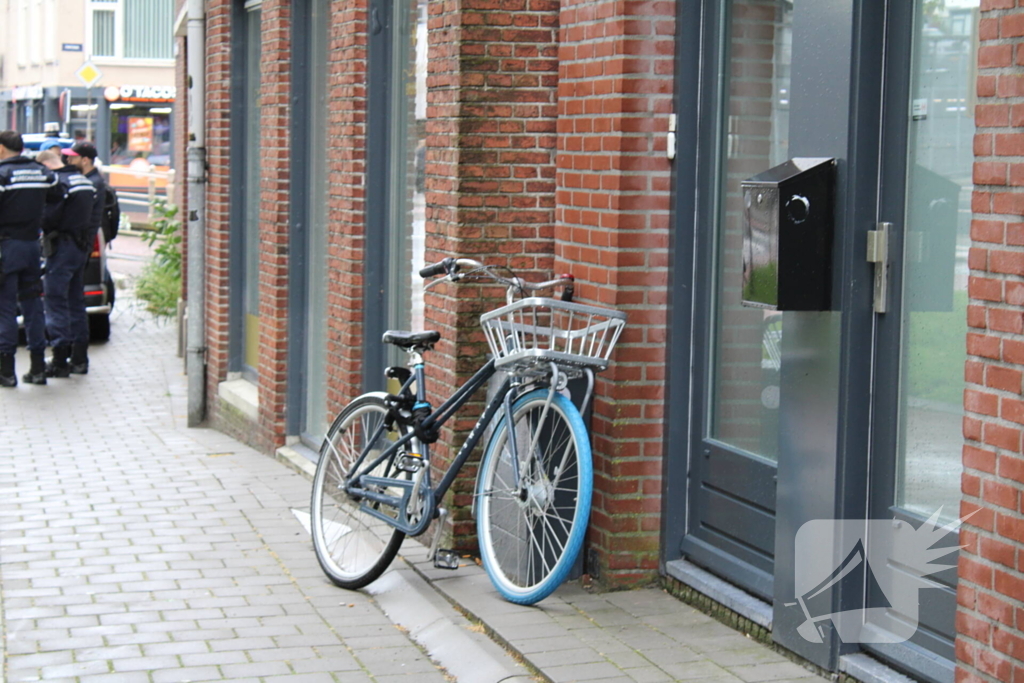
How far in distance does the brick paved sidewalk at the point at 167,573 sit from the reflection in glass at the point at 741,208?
4.13 feet

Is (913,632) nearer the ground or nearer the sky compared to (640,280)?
nearer the ground

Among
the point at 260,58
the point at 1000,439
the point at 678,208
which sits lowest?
the point at 1000,439

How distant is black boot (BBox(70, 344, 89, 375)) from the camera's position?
44.4ft

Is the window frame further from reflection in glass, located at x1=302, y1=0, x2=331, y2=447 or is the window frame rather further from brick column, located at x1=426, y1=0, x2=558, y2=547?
brick column, located at x1=426, y1=0, x2=558, y2=547

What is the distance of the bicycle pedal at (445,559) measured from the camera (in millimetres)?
6023

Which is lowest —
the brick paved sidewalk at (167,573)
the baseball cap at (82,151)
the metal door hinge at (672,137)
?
Answer: the brick paved sidewalk at (167,573)

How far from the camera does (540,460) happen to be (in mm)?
5535

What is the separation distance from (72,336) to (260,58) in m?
4.30

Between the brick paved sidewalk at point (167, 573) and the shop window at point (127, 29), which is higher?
the shop window at point (127, 29)

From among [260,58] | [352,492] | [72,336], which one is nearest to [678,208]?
[352,492]

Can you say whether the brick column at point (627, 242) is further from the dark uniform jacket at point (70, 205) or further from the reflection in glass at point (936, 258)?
the dark uniform jacket at point (70, 205)

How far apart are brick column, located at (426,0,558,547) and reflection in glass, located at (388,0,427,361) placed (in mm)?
896

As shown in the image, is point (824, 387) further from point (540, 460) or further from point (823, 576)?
point (540, 460)

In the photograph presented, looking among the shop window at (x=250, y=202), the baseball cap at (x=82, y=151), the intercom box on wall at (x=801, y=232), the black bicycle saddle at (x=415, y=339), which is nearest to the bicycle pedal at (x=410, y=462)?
the black bicycle saddle at (x=415, y=339)
